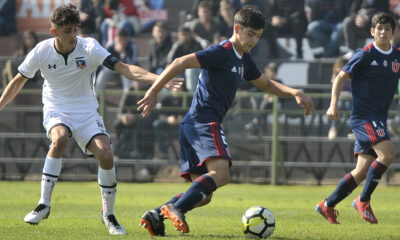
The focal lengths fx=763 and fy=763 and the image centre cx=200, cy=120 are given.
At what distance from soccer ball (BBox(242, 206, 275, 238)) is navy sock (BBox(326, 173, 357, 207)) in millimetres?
1912

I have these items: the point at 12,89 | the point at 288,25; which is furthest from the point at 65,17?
the point at 288,25

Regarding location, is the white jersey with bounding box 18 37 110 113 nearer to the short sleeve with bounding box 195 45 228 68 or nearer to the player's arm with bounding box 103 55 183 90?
the player's arm with bounding box 103 55 183 90

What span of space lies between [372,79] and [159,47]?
29.1 feet

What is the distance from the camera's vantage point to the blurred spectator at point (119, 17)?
61.2 feet

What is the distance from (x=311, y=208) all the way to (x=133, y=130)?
239 inches

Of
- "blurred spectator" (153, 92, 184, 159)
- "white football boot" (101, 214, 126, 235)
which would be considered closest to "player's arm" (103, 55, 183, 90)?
"white football boot" (101, 214, 126, 235)

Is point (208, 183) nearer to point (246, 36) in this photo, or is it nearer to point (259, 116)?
point (246, 36)

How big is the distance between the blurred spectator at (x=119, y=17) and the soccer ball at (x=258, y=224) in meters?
11.8

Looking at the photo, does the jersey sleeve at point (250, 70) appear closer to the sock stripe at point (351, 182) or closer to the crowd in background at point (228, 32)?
the sock stripe at point (351, 182)

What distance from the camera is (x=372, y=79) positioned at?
941cm

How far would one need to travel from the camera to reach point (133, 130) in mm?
16406

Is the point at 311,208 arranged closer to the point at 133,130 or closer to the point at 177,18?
the point at 133,130

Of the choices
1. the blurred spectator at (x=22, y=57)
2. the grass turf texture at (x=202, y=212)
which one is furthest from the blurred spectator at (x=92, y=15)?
the grass turf texture at (x=202, y=212)

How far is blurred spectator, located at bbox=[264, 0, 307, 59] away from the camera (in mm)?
17859
